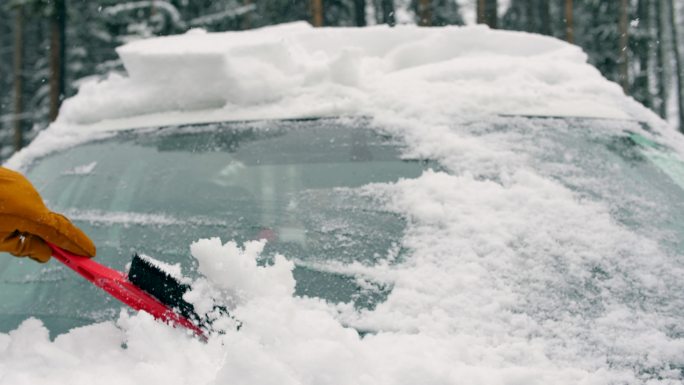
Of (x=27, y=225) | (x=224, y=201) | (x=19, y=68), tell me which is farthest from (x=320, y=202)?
(x=19, y=68)

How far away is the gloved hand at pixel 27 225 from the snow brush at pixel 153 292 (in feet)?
0.34

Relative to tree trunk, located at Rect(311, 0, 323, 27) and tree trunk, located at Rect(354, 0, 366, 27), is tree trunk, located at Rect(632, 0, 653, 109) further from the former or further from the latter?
tree trunk, located at Rect(311, 0, 323, 27)

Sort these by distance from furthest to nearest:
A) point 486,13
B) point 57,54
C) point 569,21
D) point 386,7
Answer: point 386,7 → point 569,21 → point 57,54 → point 486,13

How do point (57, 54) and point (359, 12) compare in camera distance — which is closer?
point (57, 54)

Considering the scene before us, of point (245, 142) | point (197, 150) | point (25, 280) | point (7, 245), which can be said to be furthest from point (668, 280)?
point (25, 280)

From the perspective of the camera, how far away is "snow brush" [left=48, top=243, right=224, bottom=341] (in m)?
1.17

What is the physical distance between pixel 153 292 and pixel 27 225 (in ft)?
1.12

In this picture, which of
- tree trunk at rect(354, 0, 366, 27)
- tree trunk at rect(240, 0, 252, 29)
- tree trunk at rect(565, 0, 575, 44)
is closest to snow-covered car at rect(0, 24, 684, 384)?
tree trunk at rect(565, 0, 575, 44)

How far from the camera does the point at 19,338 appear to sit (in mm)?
1249

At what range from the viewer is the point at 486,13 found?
60.6 ft

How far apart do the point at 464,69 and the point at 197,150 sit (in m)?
0.88

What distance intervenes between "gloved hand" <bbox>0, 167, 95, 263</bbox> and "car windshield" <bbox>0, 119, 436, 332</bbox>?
0.16 meters

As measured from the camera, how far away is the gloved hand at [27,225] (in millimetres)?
1313

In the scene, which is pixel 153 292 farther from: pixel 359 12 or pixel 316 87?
pixel 359 12
